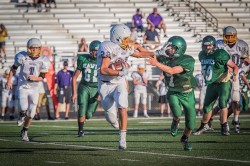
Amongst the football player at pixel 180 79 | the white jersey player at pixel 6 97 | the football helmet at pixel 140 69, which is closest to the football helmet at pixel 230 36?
the football player at pixel 180 79

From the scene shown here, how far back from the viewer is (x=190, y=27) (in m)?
28.5

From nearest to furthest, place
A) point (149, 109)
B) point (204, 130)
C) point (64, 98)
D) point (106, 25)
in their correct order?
point (204, 130) < point (64, 98) < point (149, 109) < point (106, 25)

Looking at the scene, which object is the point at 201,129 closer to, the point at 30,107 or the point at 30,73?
the point at 30,107

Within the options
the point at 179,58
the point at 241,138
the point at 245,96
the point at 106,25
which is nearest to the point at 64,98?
the point at 106,25

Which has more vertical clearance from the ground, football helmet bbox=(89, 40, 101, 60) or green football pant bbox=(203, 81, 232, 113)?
football helmet bbox=(89, 40, 101, 60)

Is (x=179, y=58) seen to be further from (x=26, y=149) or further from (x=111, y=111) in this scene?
(x=26, y=149)

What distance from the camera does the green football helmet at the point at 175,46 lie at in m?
10.8

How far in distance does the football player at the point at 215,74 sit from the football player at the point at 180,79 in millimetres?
2061

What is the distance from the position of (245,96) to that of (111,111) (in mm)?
5287

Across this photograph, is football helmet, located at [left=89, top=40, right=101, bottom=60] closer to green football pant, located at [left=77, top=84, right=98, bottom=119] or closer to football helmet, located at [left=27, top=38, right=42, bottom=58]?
green football pant, located at [left=77, top=84, right=98, bottom=119]

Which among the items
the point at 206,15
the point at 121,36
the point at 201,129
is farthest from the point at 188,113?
the point at 206,15

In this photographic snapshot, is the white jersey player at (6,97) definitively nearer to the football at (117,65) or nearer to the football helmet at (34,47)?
the football helmet at (34,47)

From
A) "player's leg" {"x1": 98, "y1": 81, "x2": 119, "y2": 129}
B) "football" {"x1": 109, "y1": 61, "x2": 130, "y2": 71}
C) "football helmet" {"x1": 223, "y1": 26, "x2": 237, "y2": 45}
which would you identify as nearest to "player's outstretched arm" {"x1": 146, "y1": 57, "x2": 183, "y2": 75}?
"football" {"x1": 109, "y1": 61, "x2": 130, "y2": 71}

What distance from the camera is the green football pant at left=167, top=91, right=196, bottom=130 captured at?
1098 centimetres
